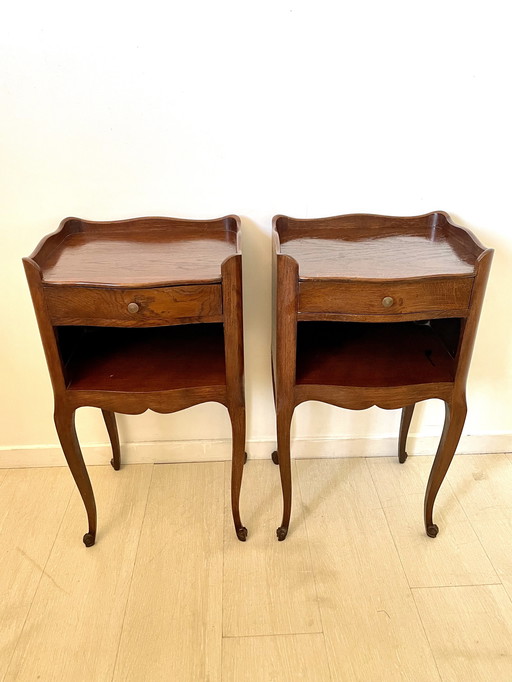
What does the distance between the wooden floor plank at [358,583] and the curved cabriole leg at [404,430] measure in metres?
0.13

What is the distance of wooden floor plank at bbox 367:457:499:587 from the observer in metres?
1.43

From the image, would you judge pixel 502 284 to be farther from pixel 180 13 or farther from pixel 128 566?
pixel 128 566

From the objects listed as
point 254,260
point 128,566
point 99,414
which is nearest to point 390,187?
point 254,260

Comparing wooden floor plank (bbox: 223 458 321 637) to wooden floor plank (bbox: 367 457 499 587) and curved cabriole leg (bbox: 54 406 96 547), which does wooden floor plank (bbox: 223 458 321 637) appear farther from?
curved cabriole leg (bbox: 54 406 96 547)

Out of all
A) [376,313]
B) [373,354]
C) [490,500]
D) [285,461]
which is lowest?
[490,500]

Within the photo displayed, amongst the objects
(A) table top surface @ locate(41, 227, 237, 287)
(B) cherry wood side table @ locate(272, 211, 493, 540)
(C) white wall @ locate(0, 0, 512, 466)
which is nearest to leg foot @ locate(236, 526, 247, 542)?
(B) cherry wood side table @ locate(272, 211, 493, 540)

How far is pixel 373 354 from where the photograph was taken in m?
1.39

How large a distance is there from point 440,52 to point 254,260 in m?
0.70

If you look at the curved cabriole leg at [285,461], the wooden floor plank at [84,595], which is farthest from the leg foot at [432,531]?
the wooden floor plank at [84,595]

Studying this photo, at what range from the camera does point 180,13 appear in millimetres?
1252

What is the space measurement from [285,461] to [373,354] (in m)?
0.37

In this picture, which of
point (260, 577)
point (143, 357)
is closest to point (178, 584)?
point (260, 577)

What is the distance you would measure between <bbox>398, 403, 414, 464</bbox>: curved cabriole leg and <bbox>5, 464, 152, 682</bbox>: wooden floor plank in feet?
2.79

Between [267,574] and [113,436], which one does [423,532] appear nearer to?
[267,574]
